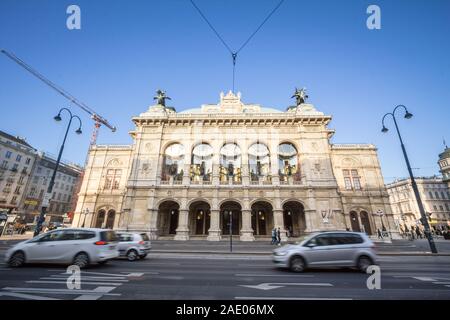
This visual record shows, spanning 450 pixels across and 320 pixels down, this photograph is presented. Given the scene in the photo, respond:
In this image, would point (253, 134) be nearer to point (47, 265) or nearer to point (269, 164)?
point (269, 164)

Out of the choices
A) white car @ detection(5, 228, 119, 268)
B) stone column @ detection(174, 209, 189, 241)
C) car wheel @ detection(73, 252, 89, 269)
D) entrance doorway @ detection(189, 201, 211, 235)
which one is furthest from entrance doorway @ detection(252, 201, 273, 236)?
car wheel @ detection(73, 252, 89, 269)

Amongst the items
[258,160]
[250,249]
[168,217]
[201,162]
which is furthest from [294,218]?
[168,217]

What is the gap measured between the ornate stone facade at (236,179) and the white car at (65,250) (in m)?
17.1

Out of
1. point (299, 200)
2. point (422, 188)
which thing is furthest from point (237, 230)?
point (422, 188)

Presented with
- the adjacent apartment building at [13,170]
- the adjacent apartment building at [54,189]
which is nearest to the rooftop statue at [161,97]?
the adjacent apartment building at [54,189]

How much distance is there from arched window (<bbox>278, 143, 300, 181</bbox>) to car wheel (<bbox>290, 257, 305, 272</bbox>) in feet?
67.4

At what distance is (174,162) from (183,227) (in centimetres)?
955

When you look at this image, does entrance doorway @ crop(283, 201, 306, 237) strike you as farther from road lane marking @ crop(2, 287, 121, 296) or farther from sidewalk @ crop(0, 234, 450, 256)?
road lane marking @ crop(2, 287, 121, 296)

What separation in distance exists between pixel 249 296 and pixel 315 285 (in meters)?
2.43

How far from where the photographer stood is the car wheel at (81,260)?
8055 mm

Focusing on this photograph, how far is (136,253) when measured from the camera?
11078mm

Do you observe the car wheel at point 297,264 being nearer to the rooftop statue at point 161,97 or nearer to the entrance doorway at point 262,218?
the entrance doorway at point 262,218

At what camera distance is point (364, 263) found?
26.4 feet

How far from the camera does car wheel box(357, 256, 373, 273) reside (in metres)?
7.96
